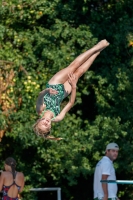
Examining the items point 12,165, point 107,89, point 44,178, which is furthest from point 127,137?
point 12,165

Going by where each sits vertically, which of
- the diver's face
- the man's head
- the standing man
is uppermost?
the diver's face

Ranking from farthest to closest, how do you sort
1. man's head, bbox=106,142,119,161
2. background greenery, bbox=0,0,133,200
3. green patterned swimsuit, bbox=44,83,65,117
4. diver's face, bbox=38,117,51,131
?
background greenery, bbox=0,0,133,200 < man's head, bbox=106,142,119,161 < green patterned swimsuit, bbox=44,83,65,117 < diver's face, bbox=38,117,51,131

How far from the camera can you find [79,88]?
14.1m

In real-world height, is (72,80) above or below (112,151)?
above

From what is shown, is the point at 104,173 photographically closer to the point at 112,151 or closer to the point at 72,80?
the point at 112,151

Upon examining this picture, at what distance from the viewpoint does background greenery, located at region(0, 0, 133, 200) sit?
1309 cm

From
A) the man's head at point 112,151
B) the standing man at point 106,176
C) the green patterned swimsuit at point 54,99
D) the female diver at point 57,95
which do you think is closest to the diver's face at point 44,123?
the female diver at point 57,95

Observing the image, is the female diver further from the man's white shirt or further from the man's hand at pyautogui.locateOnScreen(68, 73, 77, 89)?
the man's white shirt

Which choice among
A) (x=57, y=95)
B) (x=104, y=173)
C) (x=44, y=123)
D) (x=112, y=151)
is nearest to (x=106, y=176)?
(x=104, y=173)

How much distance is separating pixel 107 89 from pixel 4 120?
7.10 ft

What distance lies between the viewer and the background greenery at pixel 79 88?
13086mm

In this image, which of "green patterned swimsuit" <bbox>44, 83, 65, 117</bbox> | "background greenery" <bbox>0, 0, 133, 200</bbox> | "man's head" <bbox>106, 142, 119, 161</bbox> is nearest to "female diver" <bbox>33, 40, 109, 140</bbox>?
→ "green patterned swimsuit" <bbox>44, 83, 65, 117</bbox>

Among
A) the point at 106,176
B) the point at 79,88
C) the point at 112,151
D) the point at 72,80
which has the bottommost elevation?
the point at 106,176

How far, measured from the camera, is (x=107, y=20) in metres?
14.1
